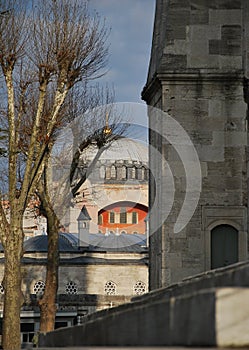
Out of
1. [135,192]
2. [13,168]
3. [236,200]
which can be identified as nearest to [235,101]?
[236,200]

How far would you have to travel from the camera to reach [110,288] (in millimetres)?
71812

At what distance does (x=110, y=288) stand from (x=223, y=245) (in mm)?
52720

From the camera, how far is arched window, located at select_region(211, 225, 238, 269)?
64.0 ft

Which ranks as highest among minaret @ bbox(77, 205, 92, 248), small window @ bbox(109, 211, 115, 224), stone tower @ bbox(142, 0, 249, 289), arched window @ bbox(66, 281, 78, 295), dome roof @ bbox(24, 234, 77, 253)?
small window @ bbox(109, 211, 115, 224)

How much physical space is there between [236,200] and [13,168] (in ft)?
16.7

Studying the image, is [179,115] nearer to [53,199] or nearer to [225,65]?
[225,65]

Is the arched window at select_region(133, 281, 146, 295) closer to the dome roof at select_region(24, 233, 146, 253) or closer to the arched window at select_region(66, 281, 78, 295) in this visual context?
the dome roof at select_region(24, 233, 146, 253)

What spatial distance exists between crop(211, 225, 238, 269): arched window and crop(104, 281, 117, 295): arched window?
52384 millimetres

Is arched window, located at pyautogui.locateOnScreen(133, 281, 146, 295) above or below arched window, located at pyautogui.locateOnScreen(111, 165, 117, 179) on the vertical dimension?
below

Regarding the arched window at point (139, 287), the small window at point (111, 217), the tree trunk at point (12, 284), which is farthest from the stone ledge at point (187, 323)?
the small window at point (111, 217)

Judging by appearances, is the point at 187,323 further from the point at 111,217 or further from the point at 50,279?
the point at 111,217

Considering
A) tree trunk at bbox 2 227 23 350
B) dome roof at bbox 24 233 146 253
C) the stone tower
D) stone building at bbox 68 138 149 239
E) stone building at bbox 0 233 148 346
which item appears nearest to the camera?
the stone tower

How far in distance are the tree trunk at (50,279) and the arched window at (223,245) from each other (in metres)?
9.15

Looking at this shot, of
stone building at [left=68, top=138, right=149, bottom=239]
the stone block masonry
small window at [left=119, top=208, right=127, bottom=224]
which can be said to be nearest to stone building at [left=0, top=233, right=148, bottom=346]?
stone building at [left=68, top=138, right=149, bottom=239]
